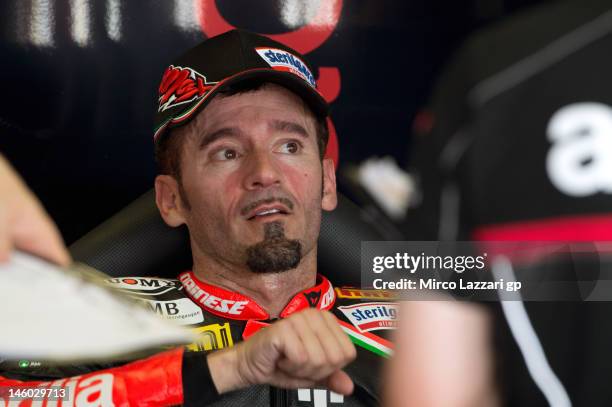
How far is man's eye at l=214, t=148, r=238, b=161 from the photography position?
3.25 ft

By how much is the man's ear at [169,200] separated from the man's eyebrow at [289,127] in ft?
A: 0.51

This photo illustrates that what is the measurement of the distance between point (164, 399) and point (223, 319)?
0.56 feet

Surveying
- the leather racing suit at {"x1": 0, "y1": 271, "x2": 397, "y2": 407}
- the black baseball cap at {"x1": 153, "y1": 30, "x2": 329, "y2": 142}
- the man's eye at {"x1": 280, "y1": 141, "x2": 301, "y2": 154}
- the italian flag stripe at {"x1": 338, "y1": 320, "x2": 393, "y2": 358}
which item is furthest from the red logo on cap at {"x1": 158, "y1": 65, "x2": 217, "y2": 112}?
the italian flag stripe at {"x1": 338, "y1": 320, "x2": 393, "y2": 358}

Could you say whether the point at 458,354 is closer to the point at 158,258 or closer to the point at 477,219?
the point at 477,219

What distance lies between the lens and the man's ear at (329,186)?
→ 1.07 m

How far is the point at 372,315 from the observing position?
1.03 m

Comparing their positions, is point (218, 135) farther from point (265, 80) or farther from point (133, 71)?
point (133, 71)

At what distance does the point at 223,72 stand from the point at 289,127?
3.9 inches

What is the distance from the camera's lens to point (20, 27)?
1.11 m

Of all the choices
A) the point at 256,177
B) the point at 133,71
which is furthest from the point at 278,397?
the point at 133,71

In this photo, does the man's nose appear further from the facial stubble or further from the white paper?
the white paper

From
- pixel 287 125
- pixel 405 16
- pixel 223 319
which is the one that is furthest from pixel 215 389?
pixel 405 16

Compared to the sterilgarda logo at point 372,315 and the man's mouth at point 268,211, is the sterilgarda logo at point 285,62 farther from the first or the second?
the sterilgarda logo at point 372,315

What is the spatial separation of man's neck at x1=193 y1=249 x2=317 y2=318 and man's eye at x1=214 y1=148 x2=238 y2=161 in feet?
0.42
